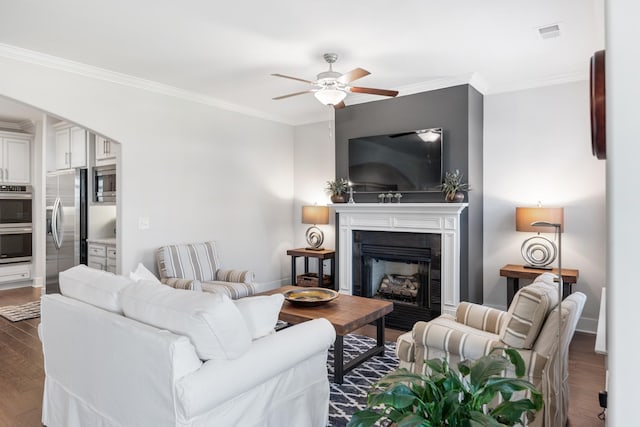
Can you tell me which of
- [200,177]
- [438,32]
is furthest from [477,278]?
[200,177]

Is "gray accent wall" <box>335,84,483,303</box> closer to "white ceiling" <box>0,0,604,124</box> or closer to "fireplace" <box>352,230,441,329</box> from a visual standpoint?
"white ceiling" <box>0,0,604,124</box>

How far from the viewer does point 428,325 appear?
2.50 meters

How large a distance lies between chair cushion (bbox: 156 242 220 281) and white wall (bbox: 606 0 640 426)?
4296mm

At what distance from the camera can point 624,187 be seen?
0.55 meters

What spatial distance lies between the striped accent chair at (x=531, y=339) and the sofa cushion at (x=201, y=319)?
1018 mm

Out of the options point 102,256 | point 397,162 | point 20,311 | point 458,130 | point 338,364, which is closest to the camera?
point 338,364

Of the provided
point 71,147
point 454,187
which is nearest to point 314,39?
point 454,187

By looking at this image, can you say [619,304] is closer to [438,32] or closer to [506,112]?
[438,32]

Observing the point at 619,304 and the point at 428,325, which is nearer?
the point at 619,304

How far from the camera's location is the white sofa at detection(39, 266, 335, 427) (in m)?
1.68

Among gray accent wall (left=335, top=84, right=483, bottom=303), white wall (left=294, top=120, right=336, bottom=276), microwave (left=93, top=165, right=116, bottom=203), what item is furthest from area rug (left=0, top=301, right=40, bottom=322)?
gray accent wall (left=335, top=84, right=483, bottom=303)

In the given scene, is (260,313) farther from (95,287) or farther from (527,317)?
(527,317)

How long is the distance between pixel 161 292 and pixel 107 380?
1.57ft

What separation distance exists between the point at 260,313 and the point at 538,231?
3.35 meters
